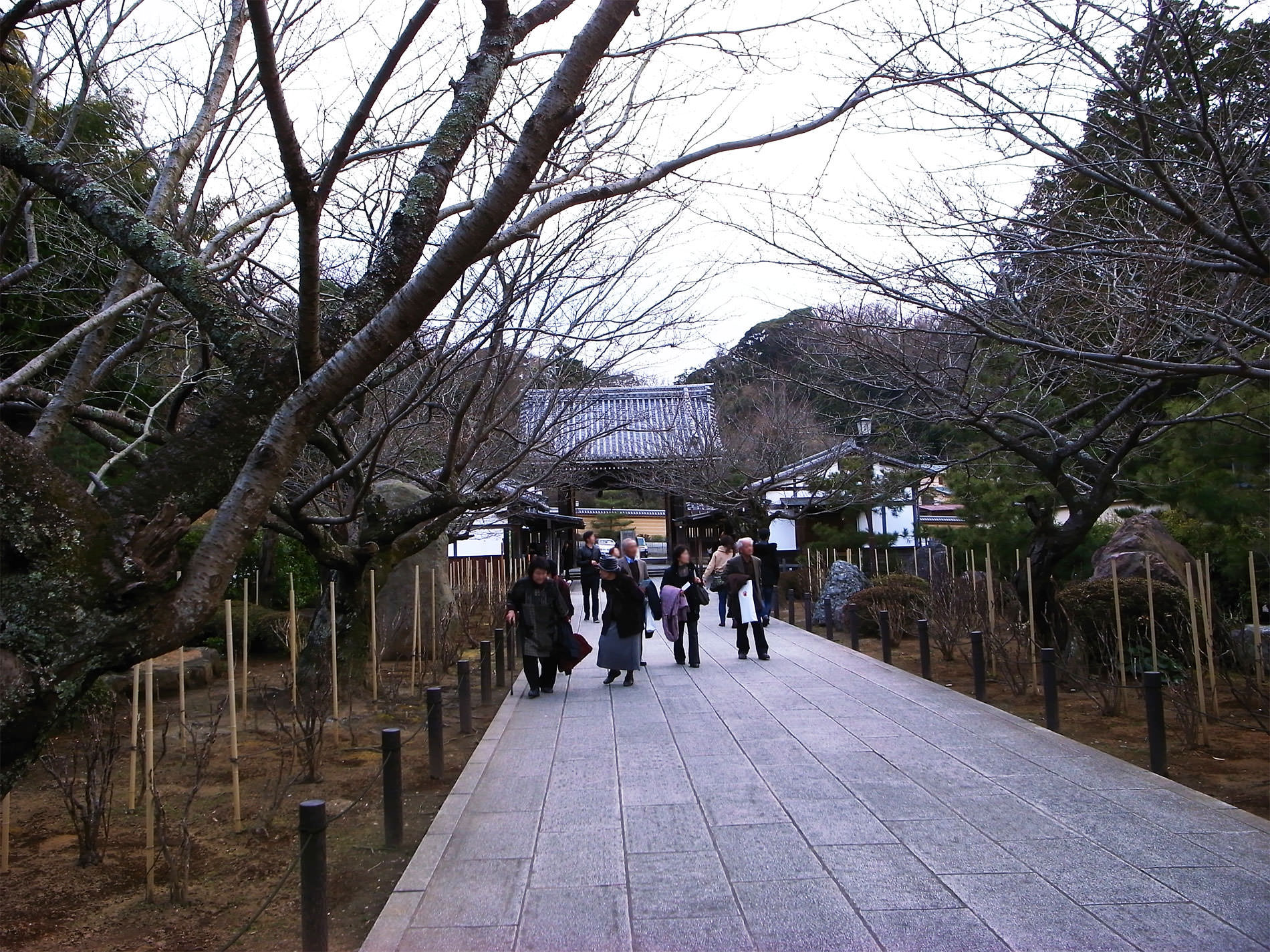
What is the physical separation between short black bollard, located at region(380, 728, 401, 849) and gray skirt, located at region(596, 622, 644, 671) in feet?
19.9

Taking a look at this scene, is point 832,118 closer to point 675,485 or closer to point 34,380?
point 34,380

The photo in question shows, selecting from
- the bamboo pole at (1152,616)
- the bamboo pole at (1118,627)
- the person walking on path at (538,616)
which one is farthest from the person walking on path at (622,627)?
the bamboo pole at (1152,616)

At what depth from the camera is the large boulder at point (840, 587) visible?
1816 centimetres

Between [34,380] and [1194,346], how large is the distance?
10.8 meters

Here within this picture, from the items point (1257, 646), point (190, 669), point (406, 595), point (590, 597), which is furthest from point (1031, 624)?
point (590, 597)

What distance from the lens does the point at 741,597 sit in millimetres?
13586

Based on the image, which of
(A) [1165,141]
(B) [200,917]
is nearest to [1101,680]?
(A) [1165,141]

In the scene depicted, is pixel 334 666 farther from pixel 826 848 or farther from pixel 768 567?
pixel 768 567

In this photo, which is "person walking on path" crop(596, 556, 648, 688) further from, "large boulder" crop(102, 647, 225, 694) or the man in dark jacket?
the man in dark jacket

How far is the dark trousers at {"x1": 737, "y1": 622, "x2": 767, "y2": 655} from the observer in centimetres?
1360

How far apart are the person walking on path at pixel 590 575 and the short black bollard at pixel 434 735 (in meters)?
13.1

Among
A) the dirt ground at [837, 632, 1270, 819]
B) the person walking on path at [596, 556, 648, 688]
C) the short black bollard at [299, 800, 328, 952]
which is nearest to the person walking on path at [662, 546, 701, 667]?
the person walking on path at [596, 556, 648, 688]

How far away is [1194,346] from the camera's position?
9.73 m

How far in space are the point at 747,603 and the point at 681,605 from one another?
940 millimetres
